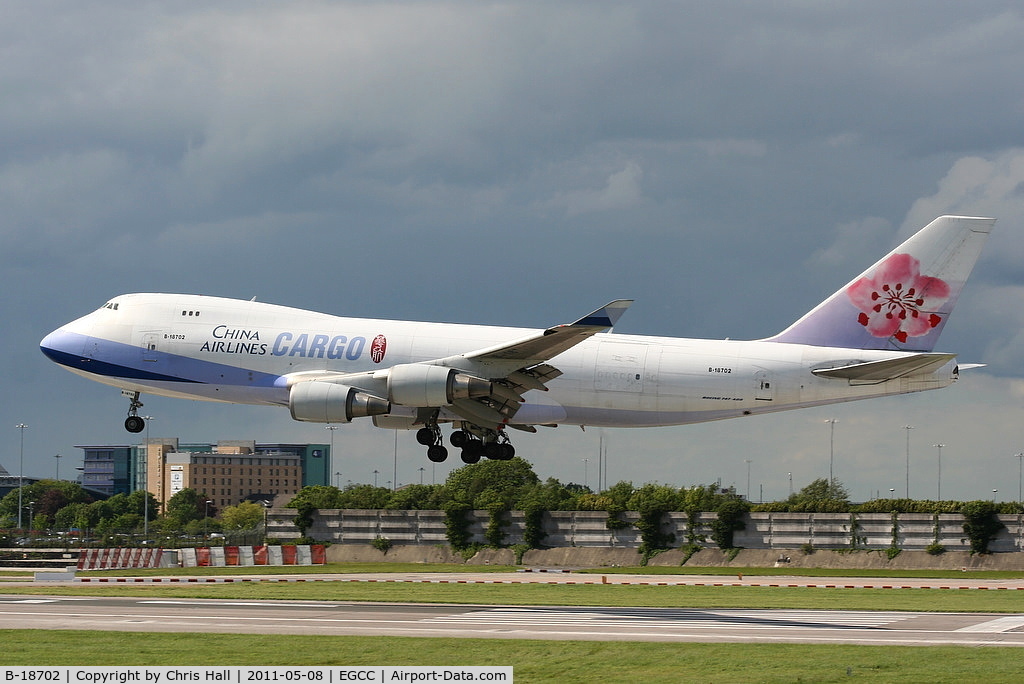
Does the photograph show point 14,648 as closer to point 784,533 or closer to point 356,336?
point 356,336

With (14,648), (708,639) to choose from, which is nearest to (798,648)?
(708,639)

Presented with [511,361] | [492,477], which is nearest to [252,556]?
[492,477]

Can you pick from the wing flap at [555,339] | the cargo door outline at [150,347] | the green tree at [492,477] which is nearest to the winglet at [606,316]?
the wing flap at [555,339]

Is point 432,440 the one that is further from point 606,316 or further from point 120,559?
point 120,559

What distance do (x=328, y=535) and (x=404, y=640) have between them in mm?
86401

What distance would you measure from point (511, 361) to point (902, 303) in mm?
17229

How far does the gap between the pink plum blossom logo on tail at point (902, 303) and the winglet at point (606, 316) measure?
46.7ft

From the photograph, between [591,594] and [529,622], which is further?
[591,594]

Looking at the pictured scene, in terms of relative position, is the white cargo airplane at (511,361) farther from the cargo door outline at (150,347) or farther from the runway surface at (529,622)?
the runway surface at (529,622)

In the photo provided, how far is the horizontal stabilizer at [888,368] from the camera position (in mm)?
47688

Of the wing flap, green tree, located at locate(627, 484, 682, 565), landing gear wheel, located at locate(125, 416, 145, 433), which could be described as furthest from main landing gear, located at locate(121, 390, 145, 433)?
green tree, located at locate(627, 484, 682, 565)

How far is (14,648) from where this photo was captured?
115 ft

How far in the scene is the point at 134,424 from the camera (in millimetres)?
55562

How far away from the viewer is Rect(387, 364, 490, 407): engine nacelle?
48.0 meters
